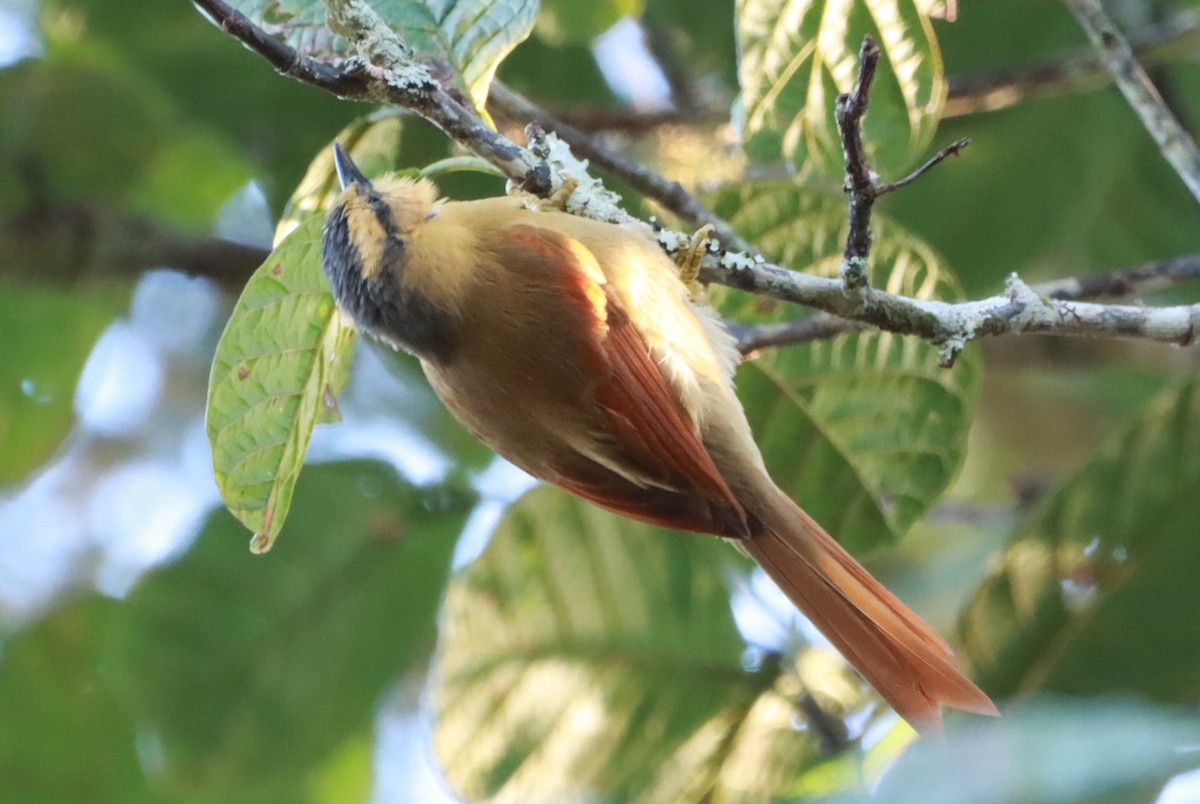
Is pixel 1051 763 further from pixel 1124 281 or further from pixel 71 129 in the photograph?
pixel 71 129

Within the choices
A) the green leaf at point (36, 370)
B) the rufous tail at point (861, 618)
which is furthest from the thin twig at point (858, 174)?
the green leaf at point (36, 370)

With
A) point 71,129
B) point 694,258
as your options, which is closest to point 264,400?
point 694,258

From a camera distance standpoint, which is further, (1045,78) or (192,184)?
(192,184)

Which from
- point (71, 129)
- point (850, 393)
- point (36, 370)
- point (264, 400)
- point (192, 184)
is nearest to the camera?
point (264, 400)

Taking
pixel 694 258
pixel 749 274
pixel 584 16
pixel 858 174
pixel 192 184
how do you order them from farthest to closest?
1. pixel 192 184
2. pixel 584 16
3. pixel 694 258
4. pixel 749 274
5. pixel 858 174

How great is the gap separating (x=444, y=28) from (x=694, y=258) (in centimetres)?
48

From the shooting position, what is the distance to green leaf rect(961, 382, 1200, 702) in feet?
7.62

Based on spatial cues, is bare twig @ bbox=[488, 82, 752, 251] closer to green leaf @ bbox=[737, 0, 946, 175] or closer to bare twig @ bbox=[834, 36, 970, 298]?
green leaf @ bbox=[737, 0, 946, 175]

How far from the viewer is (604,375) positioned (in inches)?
81.0

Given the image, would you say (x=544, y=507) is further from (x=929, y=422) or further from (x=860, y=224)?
(x=860, y=224)

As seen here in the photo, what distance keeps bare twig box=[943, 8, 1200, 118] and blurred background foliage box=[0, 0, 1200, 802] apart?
17 mm

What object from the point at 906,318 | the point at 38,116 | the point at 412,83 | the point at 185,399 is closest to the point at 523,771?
the point at 906,318

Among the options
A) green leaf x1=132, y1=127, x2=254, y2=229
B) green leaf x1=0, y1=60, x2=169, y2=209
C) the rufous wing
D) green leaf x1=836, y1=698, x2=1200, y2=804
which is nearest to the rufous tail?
the rufous wing

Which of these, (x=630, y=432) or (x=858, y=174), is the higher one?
(x=858, y=174)
